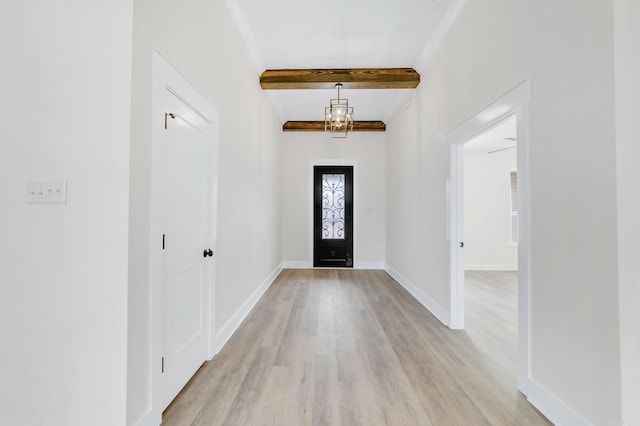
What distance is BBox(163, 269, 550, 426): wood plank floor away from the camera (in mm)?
1715

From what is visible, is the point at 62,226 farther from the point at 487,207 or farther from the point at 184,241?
the point at 487,207

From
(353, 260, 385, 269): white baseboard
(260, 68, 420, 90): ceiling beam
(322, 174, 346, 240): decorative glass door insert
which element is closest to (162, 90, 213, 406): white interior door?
(260, 68, 420, 90): ceiling beam

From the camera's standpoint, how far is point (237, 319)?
3064 millimetres

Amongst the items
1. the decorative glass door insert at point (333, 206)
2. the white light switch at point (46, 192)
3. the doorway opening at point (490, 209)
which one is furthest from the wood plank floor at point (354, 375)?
the doorway opening at point (490, 209)

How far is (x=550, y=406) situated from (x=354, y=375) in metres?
1.20

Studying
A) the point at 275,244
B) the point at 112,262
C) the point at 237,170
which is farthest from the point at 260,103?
the point at 112,262

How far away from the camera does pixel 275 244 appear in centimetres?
555

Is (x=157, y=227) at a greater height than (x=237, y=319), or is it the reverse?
(x=157, y=227)

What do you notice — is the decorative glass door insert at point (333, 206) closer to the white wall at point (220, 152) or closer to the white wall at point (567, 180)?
the white wall at point (220, 152)

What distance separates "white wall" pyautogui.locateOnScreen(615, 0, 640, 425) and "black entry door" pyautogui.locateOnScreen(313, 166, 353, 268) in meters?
5.19

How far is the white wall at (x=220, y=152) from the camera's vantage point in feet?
4.74

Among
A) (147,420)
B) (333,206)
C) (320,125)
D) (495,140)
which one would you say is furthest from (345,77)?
(147,420)

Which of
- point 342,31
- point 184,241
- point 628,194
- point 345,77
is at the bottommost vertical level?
point 184,241

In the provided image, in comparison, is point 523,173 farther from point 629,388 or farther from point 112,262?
point 112,262
